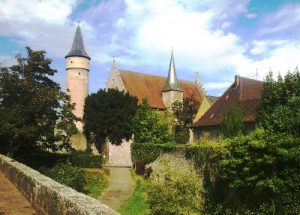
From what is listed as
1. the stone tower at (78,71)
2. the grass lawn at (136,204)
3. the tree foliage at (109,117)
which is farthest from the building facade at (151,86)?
the grass lawn at (136,204)

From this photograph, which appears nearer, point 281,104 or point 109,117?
point 281,104

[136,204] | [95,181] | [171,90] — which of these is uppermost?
[171,90]

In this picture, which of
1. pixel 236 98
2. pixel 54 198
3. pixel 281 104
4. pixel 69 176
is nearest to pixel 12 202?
pixel 54 198

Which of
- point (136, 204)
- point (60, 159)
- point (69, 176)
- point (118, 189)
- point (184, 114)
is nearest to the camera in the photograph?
point (136, 204)

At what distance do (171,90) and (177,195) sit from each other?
34.4 metres

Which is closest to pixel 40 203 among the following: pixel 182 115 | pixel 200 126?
pixel 200 126

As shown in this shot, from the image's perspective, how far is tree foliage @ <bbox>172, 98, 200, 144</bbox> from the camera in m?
53.5

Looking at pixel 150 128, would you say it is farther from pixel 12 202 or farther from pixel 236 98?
pixel 12 202

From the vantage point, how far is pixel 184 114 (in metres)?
54.5

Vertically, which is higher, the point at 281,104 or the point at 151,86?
the point at 151,86

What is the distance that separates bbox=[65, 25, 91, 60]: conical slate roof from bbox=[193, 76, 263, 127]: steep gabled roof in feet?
76.5

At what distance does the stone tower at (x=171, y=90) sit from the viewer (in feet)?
193

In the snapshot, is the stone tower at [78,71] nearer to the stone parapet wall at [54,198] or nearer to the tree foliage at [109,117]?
the tree foliage at [109,117]

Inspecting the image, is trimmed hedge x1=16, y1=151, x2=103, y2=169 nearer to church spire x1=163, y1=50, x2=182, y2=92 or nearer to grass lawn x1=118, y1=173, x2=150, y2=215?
grass lawn x1=118, y1=173, x2=150, y2=215
